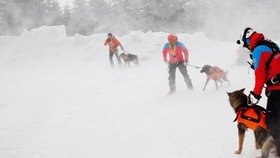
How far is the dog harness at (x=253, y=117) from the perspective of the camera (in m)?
4.75

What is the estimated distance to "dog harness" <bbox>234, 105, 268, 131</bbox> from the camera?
475 centimetres

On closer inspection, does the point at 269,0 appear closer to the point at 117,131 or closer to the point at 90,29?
the point at 90,29

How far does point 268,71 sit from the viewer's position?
4543 mm

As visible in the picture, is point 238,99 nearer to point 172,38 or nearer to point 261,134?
point 261,134

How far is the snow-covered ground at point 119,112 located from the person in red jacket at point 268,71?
85cm

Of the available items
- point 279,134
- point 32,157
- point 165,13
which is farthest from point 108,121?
point 165,13

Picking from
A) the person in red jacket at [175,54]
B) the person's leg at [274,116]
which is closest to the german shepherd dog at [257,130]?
the person's leg at [274,116]

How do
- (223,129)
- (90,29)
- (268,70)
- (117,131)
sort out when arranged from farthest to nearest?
(90,29) → (117,131) → (223,129) → (268,70)

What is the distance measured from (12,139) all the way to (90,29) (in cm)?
4058

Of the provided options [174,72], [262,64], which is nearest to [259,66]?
[262,64]

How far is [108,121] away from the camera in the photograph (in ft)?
29.1

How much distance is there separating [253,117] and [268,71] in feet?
2.30

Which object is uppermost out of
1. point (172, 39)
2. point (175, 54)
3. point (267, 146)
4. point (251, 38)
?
point (172, 39)

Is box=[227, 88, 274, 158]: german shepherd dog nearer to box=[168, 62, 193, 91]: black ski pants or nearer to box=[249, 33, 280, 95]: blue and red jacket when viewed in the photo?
box=[249, 33, 280, 95]: blue and red jacket
